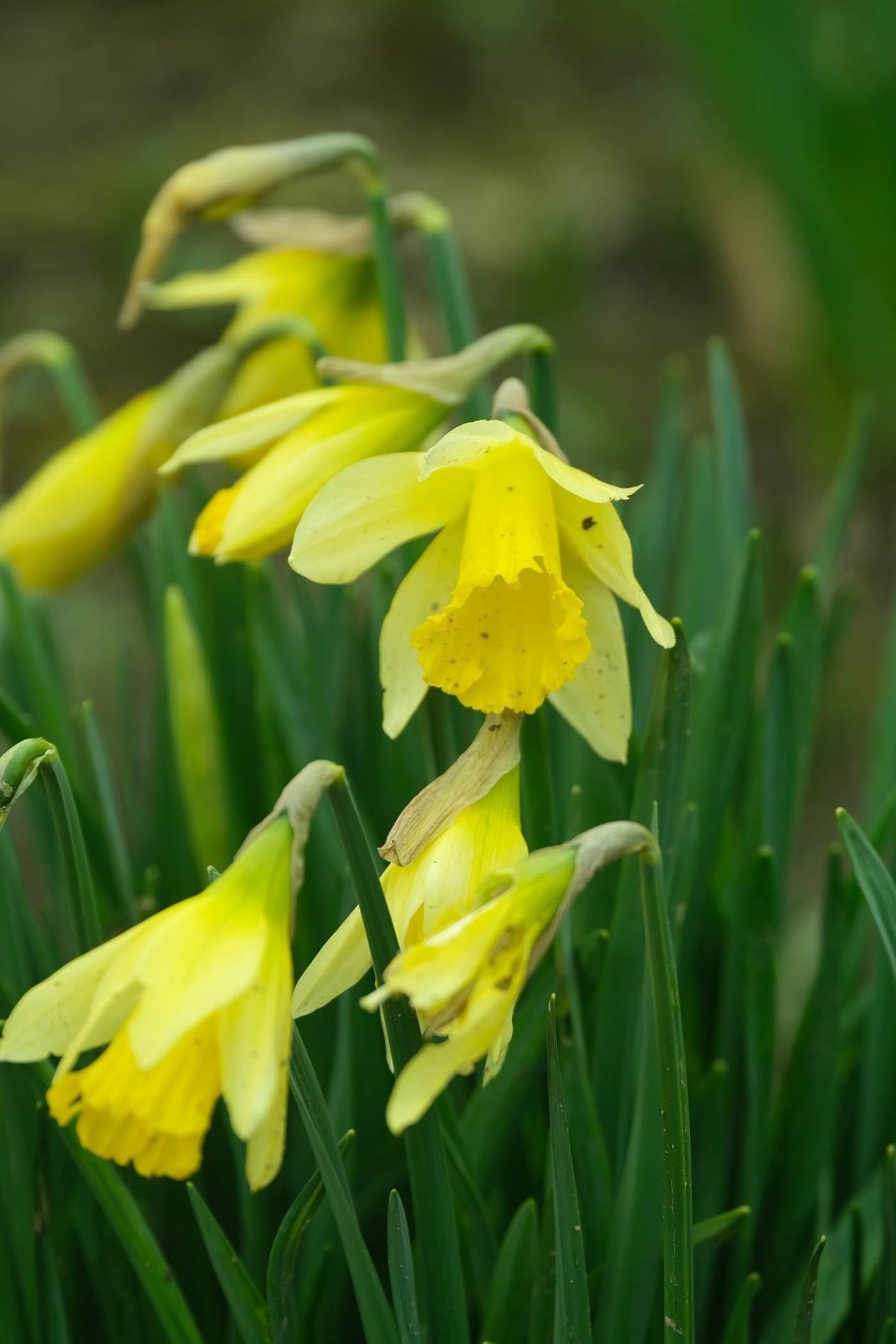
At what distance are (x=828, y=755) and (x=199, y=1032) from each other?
2.37 metres

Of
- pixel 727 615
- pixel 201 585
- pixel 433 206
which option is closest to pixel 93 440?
pixel 201 585

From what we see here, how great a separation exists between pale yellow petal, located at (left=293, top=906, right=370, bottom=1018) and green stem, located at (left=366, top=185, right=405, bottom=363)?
523mm

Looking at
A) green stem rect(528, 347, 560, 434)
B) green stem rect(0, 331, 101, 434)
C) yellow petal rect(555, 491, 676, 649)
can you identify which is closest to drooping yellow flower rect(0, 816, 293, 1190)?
yellow petal rect(555, 491, 676, 649)

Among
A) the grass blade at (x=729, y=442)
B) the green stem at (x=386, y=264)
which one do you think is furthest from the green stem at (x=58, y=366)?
the grass blade at (x=729, y=442)

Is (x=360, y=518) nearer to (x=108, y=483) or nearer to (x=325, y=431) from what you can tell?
(x=325, y=431)

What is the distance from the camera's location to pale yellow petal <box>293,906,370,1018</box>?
59cm

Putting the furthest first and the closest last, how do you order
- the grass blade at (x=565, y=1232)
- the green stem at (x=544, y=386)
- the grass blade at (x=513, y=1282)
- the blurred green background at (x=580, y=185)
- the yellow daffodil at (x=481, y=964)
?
the blurred green background at (x=580, y=185) → the green stem at (x=544, y=386) → the grass blade at (x=513, y=1282) → the grass blade at (x=565, y=1232) → the yellow daffodil at (x=481, y=964)

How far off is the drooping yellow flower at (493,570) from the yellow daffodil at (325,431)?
2.7 inches

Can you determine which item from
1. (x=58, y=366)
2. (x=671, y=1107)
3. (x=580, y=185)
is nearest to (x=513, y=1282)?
(x=671, y=1107)

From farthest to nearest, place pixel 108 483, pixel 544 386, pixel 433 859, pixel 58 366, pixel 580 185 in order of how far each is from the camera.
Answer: pixel 580 185 → pixel 58 366 → pixel 108 483 → pixel 544 386 → pixel 433 859

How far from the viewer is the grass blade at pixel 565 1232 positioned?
1.92 feet

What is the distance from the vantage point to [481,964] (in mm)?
493

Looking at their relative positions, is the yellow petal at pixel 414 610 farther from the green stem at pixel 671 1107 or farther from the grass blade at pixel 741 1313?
the grass blade at pixel 741 1313

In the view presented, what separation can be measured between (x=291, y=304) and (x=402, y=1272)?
2.28 ft
